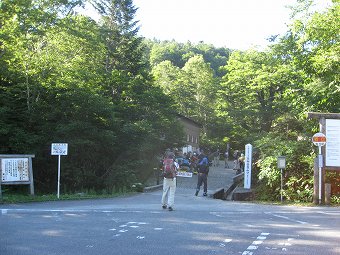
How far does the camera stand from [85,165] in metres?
22.6

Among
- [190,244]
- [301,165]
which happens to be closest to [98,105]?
[301,165]

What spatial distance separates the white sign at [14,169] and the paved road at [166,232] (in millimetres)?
4750

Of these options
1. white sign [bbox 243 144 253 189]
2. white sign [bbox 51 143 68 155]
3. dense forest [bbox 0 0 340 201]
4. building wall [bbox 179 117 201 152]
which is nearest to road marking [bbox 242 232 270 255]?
dense forest [bbox 0 0 340 201]

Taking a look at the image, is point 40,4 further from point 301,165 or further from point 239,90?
point 239,90

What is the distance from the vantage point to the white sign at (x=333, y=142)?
14750mm

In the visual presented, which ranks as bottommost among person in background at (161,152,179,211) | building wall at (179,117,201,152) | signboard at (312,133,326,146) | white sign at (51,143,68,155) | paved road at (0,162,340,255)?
paved road at (0,162,340,255)

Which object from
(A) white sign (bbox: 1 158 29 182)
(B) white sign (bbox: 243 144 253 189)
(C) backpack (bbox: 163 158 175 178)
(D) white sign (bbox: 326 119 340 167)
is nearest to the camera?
(C) backpack (bbox: 163 158 175 178)

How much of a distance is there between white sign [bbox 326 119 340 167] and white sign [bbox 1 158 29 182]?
11.6 metres

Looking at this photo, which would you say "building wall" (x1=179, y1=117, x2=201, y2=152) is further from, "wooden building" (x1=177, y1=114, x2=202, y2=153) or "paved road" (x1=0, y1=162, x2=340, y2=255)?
"paved road" (x1=0, y1=162, x2=340, y2=255)

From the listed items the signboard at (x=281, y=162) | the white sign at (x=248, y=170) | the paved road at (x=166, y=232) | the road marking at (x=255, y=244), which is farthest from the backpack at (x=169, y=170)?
the white sign at (x=248, y=170)

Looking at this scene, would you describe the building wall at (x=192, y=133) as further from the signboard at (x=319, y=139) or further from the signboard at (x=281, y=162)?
the signboard at (x=319, y=139)

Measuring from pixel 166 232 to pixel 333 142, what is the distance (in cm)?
903

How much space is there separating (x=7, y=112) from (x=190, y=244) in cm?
1596

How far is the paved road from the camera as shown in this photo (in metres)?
6.72
